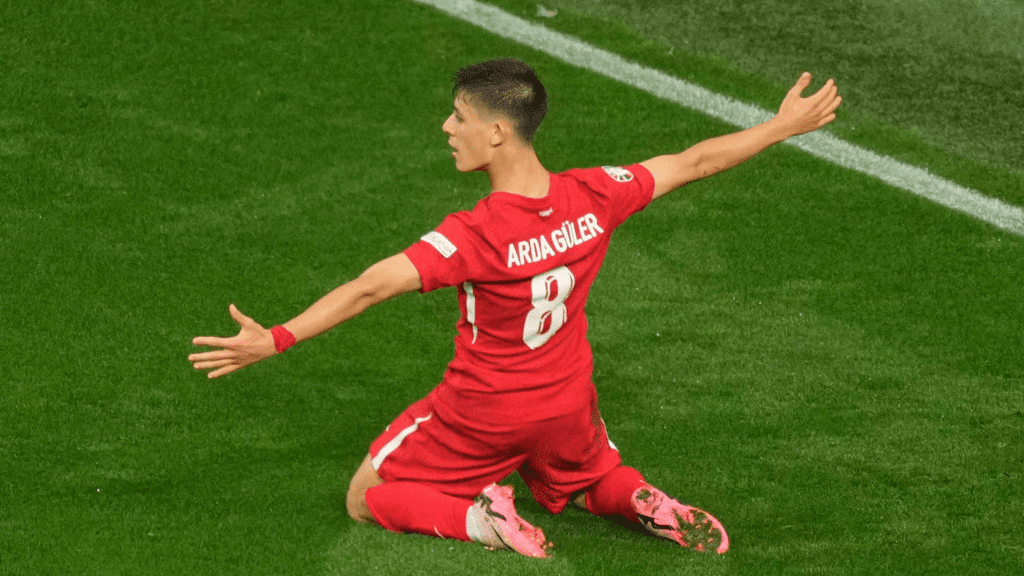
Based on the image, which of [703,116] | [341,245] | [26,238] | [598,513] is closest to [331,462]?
[598,513]

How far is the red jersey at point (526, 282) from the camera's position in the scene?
3691mm

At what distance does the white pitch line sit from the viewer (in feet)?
20.1

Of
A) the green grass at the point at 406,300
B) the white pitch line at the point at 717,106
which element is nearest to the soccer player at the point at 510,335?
the green grass at the point at 406,300

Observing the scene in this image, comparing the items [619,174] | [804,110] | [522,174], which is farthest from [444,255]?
[804,110]

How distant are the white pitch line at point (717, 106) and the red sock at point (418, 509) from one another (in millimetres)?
3125

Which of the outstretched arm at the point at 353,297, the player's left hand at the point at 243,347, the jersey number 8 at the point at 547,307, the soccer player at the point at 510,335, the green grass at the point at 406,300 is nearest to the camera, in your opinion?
the player's left hand at the point at 243,347

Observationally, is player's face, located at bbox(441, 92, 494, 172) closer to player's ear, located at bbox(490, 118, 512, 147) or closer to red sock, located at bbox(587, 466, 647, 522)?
player's ear, located at bbox(490, 118, 512, 147)

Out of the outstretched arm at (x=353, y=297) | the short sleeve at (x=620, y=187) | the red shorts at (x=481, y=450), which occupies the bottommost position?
the red shorts at (x=481, y=450)

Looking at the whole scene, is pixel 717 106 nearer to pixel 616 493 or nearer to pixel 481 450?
pixel 616 493

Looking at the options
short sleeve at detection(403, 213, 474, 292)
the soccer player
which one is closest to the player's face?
the soccer player

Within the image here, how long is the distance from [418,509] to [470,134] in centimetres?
115

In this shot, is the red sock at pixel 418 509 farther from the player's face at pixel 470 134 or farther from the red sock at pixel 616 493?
the player's face at pixel 470 134

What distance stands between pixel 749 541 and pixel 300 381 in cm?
181

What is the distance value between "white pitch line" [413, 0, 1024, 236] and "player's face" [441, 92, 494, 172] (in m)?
2.96
